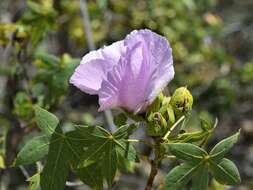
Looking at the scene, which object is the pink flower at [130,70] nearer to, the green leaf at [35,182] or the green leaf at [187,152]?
the green leaf at [187,152]

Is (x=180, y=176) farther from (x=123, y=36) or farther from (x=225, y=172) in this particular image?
(x=123, y=36)

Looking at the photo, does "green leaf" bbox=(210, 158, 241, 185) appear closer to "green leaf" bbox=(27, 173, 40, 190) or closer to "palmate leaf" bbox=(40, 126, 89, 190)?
"palmate leaf" bbox=(40, 126, 89, 190)

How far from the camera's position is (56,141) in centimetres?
171

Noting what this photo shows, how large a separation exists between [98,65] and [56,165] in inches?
12.5

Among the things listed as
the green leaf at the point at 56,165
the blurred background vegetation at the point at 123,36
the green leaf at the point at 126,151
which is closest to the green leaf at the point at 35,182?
the green leaf at the point at 56,165

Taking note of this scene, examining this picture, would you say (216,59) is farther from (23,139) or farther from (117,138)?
(117,138)

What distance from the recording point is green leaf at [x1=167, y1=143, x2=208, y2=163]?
1.61 m

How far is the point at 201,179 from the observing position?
1650mm

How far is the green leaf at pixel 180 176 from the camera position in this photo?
5.38 ft

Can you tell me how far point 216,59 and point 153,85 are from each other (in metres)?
2.59

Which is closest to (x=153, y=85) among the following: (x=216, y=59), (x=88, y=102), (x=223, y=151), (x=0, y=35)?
(x=223, y=151)

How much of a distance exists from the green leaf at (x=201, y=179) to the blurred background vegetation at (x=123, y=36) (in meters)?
1.06

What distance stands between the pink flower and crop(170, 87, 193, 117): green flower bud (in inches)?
2.0

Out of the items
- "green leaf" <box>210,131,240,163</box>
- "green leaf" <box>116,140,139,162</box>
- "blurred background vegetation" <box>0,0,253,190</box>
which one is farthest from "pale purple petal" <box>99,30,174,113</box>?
"blurred background vegetation" <box>0,0,253,190</box>
